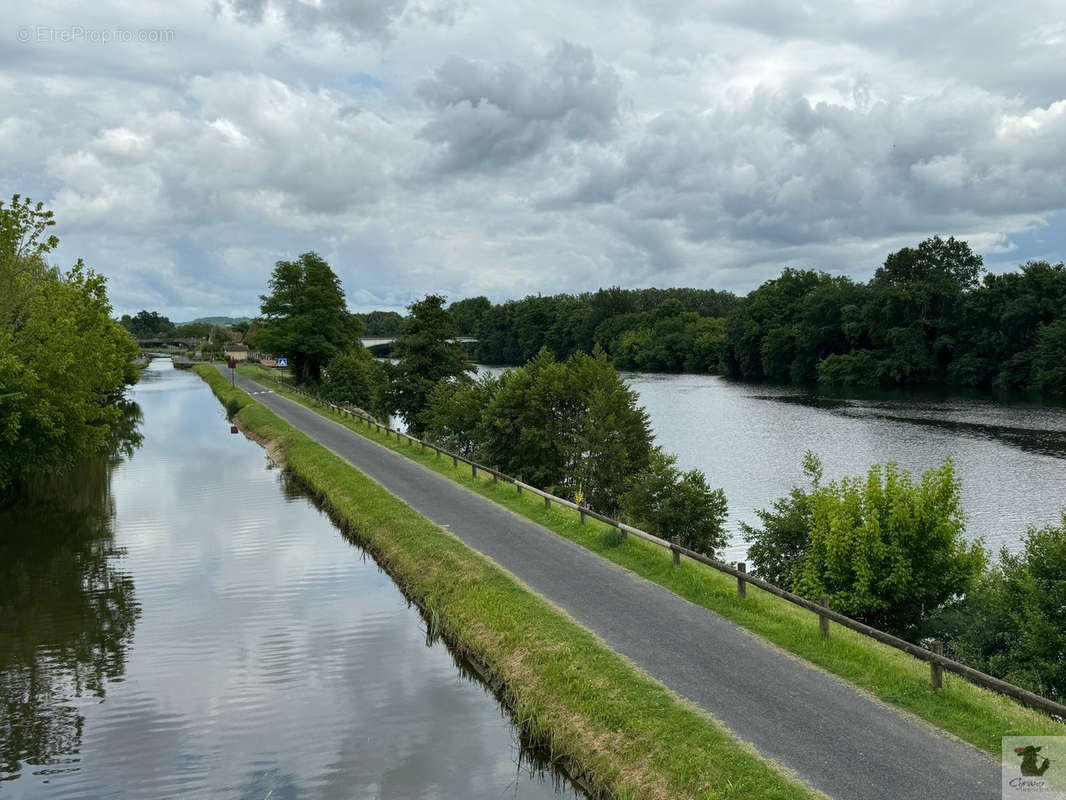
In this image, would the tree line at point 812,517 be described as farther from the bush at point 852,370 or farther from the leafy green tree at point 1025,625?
the bush at point 852,370

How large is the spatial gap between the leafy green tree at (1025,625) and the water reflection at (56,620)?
1629 cm

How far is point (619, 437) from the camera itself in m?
35.6

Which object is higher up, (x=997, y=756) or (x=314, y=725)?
(x=997, y=756)

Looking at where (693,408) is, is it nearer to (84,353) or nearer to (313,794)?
(84,353)

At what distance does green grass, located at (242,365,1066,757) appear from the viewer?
1167 cm

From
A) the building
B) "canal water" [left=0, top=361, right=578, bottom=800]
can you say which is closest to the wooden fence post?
"canal water" [left=0, top=361, right=578, bottom=800]

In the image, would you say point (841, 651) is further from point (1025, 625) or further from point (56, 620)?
point (56, 620)

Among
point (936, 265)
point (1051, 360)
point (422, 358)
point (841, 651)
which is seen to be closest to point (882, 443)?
point (422, 358)

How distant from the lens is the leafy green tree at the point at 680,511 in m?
26.6

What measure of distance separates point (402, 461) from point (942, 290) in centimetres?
9142

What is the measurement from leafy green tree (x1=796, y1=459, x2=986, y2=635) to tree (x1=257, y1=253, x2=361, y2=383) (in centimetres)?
7371

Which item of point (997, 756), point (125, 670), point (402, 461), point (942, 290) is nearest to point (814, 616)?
point (997, 756)

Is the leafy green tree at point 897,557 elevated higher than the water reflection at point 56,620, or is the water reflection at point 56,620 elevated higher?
the leafy green tree at point 897,557

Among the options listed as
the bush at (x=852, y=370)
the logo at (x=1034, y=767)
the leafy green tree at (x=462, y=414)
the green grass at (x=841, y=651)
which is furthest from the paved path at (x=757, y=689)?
the bush at (x=852, y=370)
